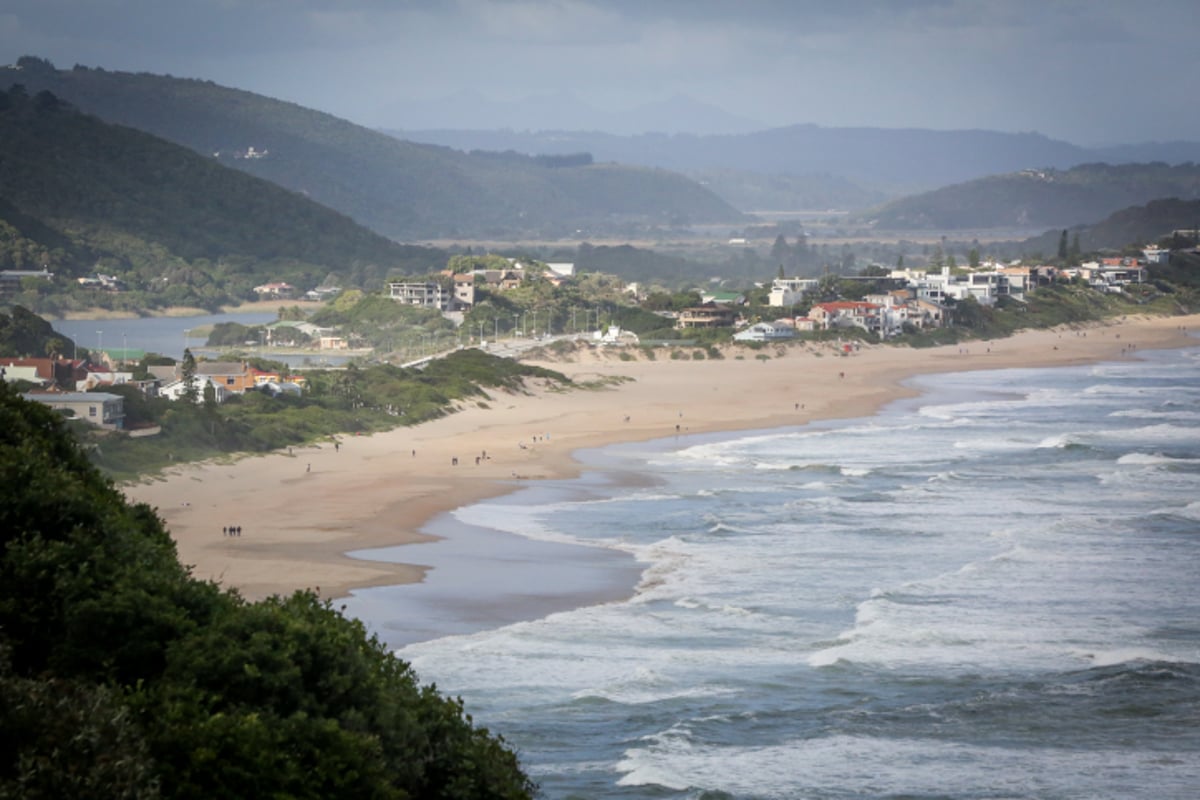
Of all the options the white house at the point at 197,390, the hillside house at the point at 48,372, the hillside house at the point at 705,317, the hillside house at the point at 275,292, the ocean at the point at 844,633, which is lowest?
the ocean at the point at 844,633

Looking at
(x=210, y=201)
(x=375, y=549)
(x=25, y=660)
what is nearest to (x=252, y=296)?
(x=210, y=201)

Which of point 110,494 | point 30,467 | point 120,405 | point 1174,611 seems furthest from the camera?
point 120,405

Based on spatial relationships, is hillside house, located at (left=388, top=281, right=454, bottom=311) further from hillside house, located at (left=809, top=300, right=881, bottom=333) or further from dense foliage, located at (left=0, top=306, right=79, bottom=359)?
dense foliage, located at (left=0, top=306, right=79, bottom=359)

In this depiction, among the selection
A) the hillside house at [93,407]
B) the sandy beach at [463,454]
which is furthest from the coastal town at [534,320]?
the sandy beach at [463,454]

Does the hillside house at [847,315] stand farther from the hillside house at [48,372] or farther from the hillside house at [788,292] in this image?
the hillside house at [48,372]

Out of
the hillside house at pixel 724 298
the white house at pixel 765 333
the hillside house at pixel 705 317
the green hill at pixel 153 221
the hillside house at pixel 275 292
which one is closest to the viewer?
the white house at pixel 765 333

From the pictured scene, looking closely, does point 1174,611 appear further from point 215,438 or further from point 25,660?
point 215,438
